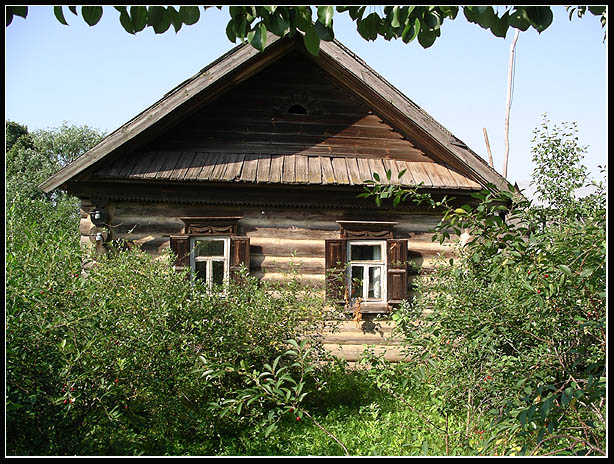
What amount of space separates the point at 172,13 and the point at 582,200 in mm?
4347

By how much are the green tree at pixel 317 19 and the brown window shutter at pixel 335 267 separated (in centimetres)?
557

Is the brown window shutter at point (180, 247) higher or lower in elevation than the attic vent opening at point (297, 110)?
lower

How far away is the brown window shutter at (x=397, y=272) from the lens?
8.95 m

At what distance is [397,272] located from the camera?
354 inches

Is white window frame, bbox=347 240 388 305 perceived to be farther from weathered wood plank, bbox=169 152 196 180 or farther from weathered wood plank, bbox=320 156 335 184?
weathered wood plank, bbox=169 152 196 180

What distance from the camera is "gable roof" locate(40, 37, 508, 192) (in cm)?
826

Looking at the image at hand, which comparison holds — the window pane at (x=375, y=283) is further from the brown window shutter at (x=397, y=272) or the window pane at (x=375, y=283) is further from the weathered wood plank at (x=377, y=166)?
the weathered wood plank at (x=377, y=166)

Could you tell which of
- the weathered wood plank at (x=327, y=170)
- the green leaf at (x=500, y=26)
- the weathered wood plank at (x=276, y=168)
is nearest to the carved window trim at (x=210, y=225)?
the weathered wood plank at (x=276, y=168)

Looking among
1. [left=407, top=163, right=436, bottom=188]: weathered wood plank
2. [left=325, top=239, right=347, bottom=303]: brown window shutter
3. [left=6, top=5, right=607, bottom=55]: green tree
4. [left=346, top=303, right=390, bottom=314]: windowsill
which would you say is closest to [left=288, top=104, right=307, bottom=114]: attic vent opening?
[left=407, top=163, right=436, bottom=188]: weathered wood plank

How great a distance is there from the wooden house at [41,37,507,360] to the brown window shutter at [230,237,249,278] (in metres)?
0.02

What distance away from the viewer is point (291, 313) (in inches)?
268

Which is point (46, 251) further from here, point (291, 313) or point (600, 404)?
point (600, 404)

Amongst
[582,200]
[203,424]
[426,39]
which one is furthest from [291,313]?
[426,39]

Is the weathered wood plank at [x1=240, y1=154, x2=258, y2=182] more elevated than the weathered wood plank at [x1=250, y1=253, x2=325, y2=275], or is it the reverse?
the weathered wood plank at [x1=240, y1=154, x2=258, y2=182]
